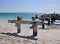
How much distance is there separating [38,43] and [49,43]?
0.52 metres

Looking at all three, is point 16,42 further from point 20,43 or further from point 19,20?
point 19,20

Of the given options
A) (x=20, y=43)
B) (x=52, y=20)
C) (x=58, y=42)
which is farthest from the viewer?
(x=52, y=20)

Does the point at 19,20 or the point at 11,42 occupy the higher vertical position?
the point at 19,20

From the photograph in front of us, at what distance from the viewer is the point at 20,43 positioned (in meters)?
6.87

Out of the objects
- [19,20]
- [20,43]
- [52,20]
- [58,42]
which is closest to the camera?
[20,43]

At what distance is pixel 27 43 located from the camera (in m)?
6.93

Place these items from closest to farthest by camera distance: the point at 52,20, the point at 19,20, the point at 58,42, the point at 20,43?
the point at 20,43
the point at 58,42
the point at 19,20
the point at 52,20

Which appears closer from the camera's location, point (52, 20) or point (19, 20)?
point (19, 20)

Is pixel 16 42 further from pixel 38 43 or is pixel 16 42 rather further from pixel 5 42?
pixel 38 43

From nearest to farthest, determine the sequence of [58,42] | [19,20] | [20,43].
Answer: [20,43]
[58,42]
[19,20]

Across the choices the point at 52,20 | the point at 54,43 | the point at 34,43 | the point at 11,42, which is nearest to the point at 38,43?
the point at 34,43

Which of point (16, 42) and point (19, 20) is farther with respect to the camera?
point (19, 20)

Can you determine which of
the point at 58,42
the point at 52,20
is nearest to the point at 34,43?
the point at 58,42

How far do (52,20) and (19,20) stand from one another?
54.7 ft
